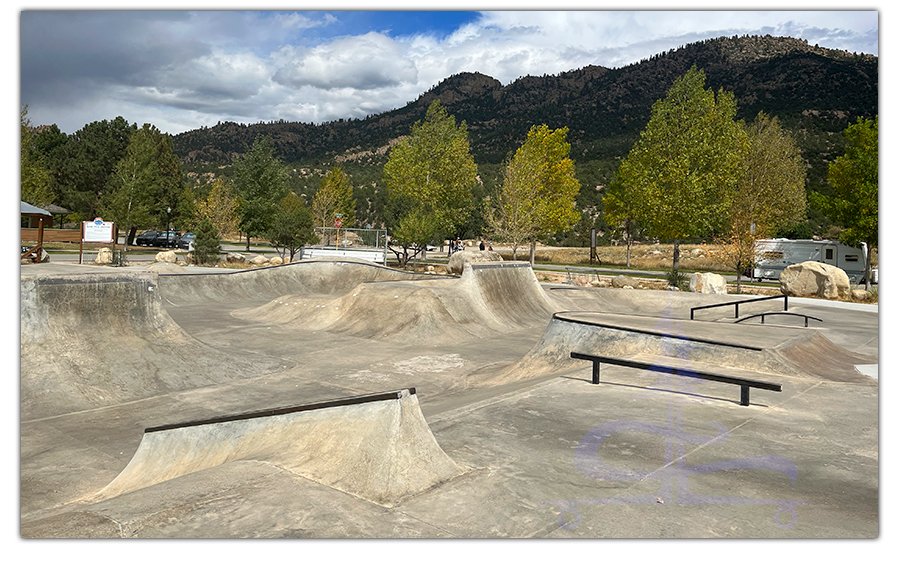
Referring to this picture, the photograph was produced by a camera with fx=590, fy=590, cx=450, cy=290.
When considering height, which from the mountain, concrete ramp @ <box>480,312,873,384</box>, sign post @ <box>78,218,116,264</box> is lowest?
concrete ramp @ <box>480,312,873,384</box>

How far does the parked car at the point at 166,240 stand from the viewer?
50.5 meters

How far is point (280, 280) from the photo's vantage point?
76.2ft

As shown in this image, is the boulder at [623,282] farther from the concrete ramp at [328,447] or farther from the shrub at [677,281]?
the concrete ramp at [328,447]

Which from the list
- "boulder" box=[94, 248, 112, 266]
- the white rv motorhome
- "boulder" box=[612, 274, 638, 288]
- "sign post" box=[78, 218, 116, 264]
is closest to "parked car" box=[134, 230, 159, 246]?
"boulder" box=[94, 248, 112, 266]

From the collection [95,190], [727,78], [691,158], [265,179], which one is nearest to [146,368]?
[691,158]

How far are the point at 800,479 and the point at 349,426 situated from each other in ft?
11.6

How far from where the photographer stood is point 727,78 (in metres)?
90.5

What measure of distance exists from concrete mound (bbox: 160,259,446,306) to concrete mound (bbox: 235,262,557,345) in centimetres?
309

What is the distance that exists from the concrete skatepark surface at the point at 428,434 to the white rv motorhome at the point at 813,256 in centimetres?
2069

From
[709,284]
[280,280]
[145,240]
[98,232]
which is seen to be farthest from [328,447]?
[145,240]

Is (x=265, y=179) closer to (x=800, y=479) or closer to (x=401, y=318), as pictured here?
(x=401, y=318)

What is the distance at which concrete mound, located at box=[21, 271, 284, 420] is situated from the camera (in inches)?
341

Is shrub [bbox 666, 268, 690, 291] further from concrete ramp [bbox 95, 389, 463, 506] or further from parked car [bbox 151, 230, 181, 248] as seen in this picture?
parked car [bbox 151, 230, 181, 248]

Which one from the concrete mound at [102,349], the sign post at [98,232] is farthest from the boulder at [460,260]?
the concrete mound at [102,349]
